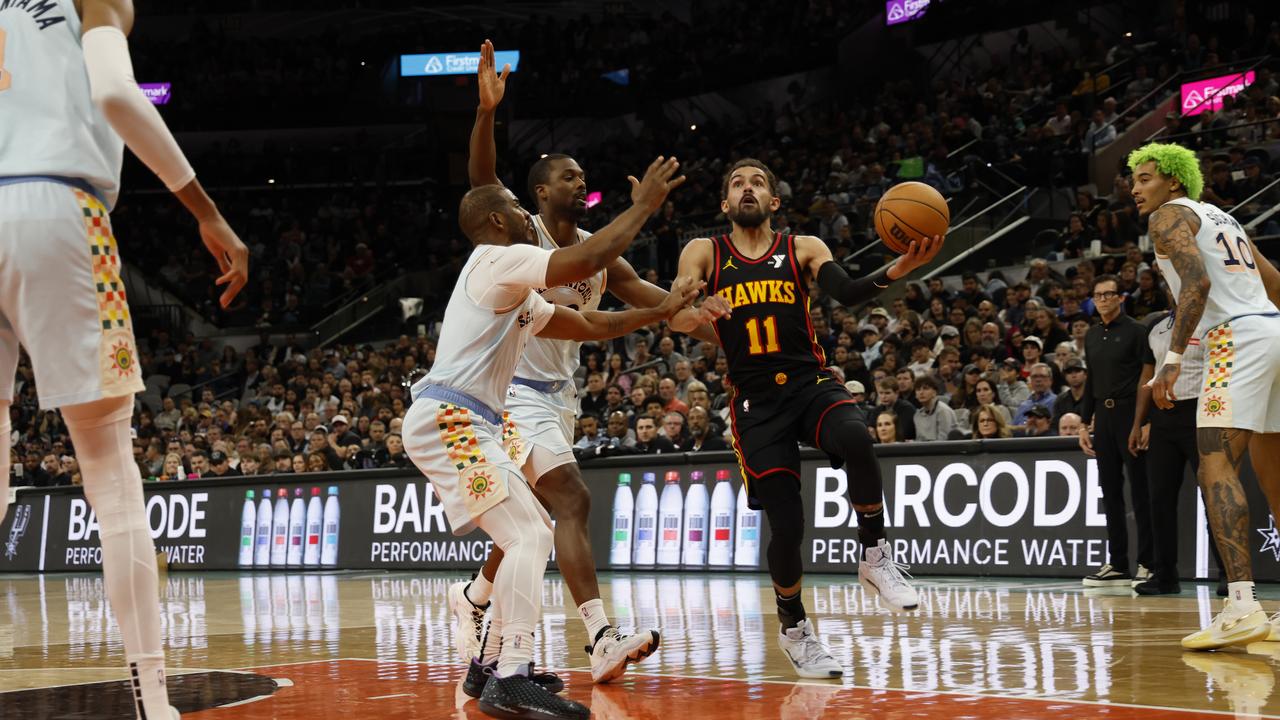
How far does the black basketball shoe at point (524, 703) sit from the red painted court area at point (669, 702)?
0.33 ft

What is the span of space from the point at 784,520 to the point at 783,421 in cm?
45

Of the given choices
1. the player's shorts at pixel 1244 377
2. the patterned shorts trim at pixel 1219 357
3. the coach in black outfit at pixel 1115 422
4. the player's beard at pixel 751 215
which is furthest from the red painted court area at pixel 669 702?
the coach in black outfit at pixel 1115 422

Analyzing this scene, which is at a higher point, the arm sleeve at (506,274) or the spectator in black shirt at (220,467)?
the arm sleeve at (506,274)

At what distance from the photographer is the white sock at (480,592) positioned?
20.4 feet

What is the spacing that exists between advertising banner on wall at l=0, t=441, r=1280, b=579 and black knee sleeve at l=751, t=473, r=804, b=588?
3.46 meters

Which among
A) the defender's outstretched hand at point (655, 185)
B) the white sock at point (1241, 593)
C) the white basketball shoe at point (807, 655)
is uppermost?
the defender's outstretched hand at point (655, 185)

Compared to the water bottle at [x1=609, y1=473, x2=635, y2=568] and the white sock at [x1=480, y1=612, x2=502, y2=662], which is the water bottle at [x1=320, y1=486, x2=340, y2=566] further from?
the white sock at [x1=480, y1=612, x2=502, y2=662]

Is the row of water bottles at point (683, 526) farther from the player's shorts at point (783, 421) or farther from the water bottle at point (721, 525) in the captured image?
the player's shorts at point (783, 421)

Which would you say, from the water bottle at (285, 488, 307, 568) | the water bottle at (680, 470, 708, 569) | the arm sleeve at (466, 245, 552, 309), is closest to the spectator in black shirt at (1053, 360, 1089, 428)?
the water bottle at (680, 470, 708, 569)

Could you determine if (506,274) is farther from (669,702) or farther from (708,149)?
(708,149)

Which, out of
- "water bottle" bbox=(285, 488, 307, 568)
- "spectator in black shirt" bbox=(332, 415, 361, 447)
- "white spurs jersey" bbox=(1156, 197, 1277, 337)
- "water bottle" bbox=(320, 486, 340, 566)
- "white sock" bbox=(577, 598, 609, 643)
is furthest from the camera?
"spectator in black shirt" bbox=(332, 415, 361, 447)

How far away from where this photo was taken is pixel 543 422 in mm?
5992

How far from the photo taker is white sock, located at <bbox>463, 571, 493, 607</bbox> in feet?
20.4

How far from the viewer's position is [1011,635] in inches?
268
